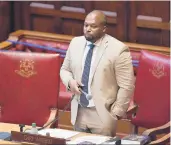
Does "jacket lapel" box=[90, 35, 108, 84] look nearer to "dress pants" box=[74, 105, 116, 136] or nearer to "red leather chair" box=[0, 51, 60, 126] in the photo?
"dress pants" box=[74, 105, 116, 136]

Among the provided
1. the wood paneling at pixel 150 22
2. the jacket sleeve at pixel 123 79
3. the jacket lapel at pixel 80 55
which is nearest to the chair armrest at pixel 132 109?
the jacket sleeve at pixel 123 79

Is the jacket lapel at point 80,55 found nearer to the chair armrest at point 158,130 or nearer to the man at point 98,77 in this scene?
the man at point 98,77

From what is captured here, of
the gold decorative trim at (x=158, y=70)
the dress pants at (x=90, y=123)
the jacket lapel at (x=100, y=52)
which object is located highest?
the jacket lapel at (x=100, y=52)

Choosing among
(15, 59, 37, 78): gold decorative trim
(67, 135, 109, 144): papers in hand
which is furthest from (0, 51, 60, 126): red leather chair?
(67, 135, 109, 144): papers in hand

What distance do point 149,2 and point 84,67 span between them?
1922 mm

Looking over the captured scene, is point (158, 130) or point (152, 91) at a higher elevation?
A: point (152, 91)

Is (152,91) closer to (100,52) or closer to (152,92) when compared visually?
(152,92)

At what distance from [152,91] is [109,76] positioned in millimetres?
760

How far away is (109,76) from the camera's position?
4848 millimetres

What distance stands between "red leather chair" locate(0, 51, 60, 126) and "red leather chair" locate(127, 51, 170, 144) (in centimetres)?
72

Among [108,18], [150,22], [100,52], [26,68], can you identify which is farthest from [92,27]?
[108,18]

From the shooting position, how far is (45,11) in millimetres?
7027

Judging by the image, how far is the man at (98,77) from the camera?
4797 millimetres

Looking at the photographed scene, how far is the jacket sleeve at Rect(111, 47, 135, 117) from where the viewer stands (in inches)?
189
